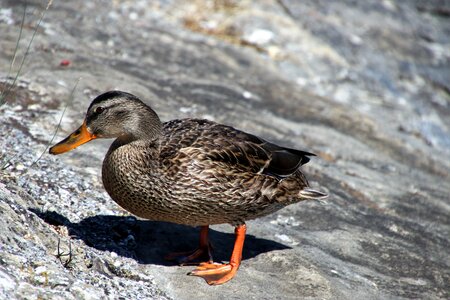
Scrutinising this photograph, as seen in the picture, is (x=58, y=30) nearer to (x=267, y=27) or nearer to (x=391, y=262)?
(x=267, y=27)

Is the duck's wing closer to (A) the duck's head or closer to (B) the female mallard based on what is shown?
(B) the female mallard

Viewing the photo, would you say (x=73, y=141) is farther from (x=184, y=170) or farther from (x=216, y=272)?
(x=216, y=272)

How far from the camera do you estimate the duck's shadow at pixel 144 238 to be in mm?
5438

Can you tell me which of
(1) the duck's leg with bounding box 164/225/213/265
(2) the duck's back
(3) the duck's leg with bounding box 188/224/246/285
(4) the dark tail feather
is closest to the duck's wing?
(2) the duck's back

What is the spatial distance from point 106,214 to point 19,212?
122cm

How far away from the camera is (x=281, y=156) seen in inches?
229

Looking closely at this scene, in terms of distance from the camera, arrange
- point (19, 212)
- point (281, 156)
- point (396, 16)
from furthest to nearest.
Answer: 1. point (396, 16)
2. point (281, 156)
3. point (19, 212)

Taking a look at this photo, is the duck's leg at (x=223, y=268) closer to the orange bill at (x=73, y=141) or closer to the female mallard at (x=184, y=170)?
the female mallard at (x=184, y=170)

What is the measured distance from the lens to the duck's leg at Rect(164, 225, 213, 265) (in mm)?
5637

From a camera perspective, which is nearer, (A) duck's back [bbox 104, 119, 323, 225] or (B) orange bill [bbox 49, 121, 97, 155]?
(A) duck's back [bbox 104, 119, 323, 225]

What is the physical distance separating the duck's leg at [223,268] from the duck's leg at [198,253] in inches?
4.8

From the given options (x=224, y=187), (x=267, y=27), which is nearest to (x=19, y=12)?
(x=267, y=27)

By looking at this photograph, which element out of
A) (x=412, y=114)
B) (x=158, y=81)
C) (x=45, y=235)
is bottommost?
(x=412, y=114)

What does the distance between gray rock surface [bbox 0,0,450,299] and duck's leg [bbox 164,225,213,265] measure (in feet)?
0.50
